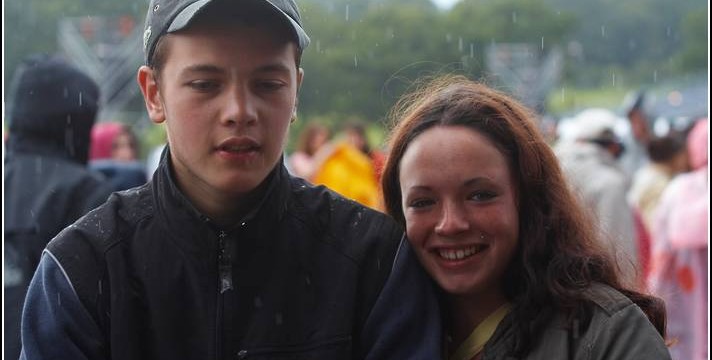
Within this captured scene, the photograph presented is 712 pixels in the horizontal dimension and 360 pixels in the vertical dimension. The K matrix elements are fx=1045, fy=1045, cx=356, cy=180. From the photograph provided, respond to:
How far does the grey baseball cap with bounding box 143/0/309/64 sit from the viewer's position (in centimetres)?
233

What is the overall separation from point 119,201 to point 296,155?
9454 mm

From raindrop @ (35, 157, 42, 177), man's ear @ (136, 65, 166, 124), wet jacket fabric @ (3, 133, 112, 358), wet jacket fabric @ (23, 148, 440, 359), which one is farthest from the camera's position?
raindrop @ (35, 157, 42, 177)

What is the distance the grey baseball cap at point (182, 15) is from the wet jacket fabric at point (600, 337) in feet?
2.87

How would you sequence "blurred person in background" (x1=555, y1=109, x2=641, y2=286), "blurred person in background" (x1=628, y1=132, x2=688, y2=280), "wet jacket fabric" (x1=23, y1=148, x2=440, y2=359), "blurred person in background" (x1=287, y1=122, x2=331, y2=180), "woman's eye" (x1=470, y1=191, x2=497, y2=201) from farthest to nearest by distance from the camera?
1. "blurred person in background" (x1=287, y1=122, x2=331, y2=180)
2. "blurred person in background" (x1=628, y1=132, x2=688, y2=280)
3. "blurred person in background" (x1=555, y1=109, x2=641, y2=286)
4. "woman's eye" (x1=470, y1=191, x2=497, y2=201)
5. "wet jacket fabric" (x1=23, y1=148, x2=440, y2=359)

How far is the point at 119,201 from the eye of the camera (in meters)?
2.49

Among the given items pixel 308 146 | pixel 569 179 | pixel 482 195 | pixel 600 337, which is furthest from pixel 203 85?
pixel 308 146

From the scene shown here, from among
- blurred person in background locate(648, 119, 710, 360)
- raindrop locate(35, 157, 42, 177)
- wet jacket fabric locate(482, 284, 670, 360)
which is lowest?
blurred person in background locate(648, 119, 710, 360)

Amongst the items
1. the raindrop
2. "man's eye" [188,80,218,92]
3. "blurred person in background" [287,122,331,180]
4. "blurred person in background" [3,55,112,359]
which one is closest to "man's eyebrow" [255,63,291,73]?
"man's eye" [188,80,218,92]

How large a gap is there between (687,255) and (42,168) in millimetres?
3989

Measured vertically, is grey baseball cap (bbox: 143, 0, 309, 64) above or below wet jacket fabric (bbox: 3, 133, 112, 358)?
above

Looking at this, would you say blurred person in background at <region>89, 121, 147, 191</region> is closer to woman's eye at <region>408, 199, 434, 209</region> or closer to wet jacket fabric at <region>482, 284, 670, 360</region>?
woman's eye at <region>408, 199, 434, 209</region>

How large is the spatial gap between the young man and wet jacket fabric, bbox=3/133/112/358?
65.2 inches

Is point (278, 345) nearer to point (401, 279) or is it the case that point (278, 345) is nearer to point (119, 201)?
point (401, 279)

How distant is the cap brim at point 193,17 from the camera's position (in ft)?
7.59
